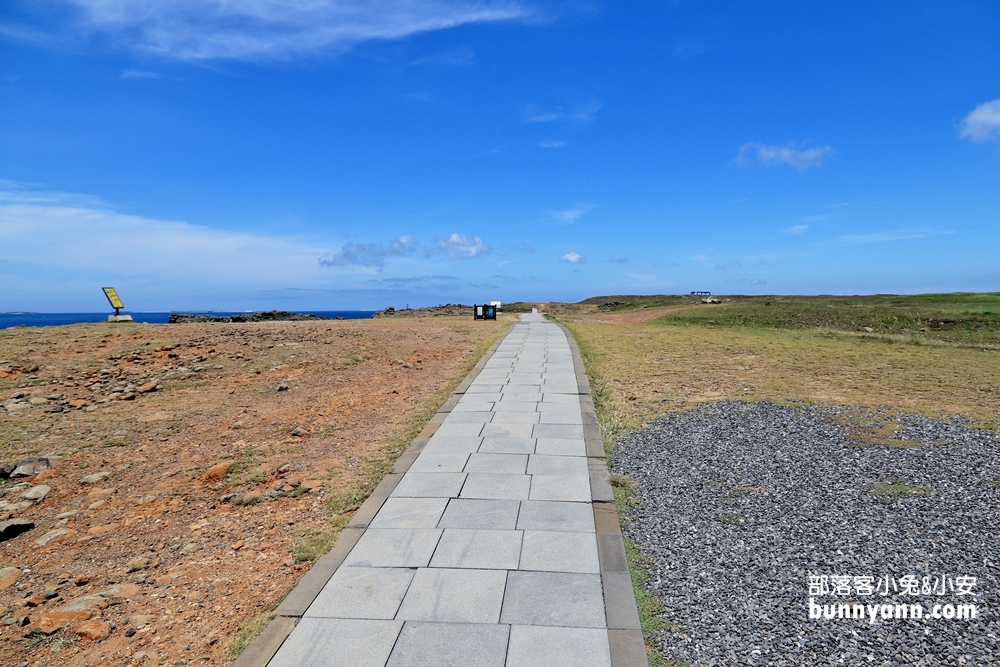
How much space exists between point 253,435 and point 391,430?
2018 mm

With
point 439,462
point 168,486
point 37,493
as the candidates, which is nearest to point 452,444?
point 439,462

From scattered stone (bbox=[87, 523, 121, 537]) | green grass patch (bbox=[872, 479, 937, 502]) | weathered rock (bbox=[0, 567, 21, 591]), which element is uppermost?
green grass patch (bbox=[872, 479, 937, 502])

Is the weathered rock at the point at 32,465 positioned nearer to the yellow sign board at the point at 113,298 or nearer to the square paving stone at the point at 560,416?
the square paving stone at the point at 560,416

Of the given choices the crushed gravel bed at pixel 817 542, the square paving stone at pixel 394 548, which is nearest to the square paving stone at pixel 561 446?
the crushed gravel bed at pixel 817 542

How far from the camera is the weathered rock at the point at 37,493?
18.5 ft

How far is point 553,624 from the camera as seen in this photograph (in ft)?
10.5

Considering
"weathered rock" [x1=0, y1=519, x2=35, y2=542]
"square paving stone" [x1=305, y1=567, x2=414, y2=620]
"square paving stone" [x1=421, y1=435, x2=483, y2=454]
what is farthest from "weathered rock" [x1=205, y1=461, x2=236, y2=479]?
"square paving stone" [x1=305, y1=567, x2=414, y2=620]

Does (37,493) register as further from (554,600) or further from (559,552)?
(554,600)

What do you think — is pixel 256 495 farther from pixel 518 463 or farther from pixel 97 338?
pixel 97 338

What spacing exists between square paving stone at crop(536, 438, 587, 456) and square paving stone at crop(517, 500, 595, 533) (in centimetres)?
143

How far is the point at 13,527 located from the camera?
4.93 m

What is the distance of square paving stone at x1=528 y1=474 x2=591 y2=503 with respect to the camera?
16.6 feet

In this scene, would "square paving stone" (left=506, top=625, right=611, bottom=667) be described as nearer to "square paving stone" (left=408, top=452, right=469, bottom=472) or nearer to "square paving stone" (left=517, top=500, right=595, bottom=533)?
"square paving stone" (left=517, top=500, right=595, bottom=533)

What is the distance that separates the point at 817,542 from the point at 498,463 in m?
3.21
